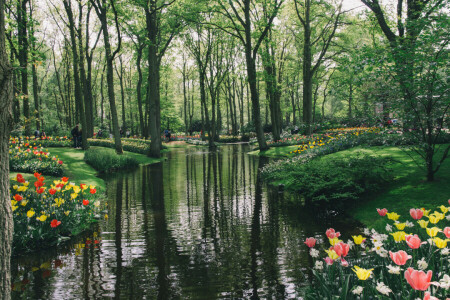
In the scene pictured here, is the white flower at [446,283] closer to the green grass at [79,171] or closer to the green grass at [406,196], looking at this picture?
the green grass at [406,196]

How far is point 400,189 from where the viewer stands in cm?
740

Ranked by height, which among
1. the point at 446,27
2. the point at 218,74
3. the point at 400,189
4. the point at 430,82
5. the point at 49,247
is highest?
the point at 218,74

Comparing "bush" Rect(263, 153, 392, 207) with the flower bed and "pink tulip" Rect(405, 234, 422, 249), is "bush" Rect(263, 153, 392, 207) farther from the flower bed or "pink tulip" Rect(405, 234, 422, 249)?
the flower bed

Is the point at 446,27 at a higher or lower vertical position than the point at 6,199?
higher

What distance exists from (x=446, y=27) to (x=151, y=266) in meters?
7.72

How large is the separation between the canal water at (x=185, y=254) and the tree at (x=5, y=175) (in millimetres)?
1418

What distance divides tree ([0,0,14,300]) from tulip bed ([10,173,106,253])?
9.12 ft

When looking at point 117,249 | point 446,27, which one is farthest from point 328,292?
point 446,27

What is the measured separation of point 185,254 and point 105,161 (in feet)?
40.0

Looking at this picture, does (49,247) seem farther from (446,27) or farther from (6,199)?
(446,27)

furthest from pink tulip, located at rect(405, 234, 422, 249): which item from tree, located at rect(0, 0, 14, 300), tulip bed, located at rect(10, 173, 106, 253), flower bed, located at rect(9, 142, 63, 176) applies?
flower bed, located at rect(9, 142, 63, 176)

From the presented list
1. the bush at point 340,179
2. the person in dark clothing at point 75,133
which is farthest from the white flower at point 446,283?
the person in dark clothing at point 75,133

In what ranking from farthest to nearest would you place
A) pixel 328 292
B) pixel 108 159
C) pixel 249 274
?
pixel 108 159 < pixel 249 274 < pixel 328 292

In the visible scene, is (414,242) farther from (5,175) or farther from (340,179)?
(340,179)
